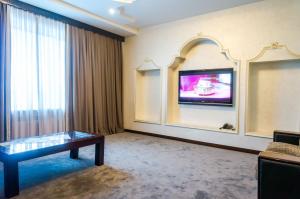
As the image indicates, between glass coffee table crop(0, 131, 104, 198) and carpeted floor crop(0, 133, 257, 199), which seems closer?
glass coffee table crop(0, 131, 104, 198)

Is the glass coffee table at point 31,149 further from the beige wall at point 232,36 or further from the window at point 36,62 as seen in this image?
the beige wall at point 232,36

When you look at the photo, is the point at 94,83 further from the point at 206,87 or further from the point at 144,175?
the point at 144,175

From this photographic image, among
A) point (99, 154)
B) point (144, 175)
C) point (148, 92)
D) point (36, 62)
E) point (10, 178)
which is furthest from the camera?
point (148, 92)

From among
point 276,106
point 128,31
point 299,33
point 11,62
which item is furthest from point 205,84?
point 11,62

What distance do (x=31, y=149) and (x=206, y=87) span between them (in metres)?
3.37

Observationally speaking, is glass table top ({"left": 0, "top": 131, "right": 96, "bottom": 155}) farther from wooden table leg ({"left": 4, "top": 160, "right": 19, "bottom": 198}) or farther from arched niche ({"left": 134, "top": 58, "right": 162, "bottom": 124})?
arched niche ({"left": 134, "top": 58, "right": 162, "bottom": 124})

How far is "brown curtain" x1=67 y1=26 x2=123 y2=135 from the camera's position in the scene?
176 inches

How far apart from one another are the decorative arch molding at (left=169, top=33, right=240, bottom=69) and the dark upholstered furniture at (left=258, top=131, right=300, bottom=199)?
8.82 feet

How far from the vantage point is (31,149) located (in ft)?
7.24

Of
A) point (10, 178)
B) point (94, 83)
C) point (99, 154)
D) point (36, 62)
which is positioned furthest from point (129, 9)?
point (10, 178)

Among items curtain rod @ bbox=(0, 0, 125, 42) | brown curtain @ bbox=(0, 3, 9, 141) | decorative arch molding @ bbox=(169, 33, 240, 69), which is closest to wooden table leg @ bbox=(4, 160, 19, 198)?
brown curtain @ bbox=(0, 3, 9, 141)

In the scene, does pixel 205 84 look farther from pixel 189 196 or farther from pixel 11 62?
pixel 11 62

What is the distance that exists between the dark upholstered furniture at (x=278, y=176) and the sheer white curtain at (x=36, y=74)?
375 centimetres

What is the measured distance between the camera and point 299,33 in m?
3.34
